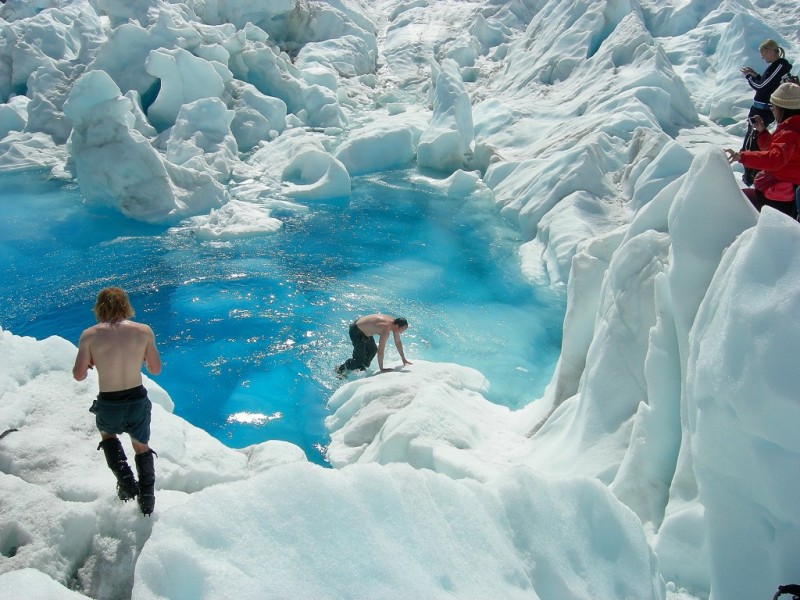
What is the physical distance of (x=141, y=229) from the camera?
12.0 meters

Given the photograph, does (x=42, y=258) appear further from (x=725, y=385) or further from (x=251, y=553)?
(x=725, y=385)

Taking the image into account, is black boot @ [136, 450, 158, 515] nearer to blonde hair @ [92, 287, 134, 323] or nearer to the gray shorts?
the gray shorts

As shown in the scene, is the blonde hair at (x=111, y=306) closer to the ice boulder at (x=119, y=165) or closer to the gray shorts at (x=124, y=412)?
the gray shorts at (x=124, y=412)

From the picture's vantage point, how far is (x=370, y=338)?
722cm

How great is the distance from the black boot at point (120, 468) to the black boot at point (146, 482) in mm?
81

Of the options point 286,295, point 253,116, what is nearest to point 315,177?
point 253,116

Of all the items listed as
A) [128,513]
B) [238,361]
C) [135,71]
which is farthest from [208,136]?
[128,513]

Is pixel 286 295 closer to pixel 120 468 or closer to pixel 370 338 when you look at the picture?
pixel 370 338

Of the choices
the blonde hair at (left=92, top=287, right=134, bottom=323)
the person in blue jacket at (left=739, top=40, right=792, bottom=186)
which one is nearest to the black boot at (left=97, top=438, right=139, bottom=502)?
the blonde hair at (left=92, top=287, right=134, bottom=323)

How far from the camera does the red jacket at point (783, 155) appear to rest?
372 centimetres

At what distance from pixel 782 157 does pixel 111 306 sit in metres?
3.80

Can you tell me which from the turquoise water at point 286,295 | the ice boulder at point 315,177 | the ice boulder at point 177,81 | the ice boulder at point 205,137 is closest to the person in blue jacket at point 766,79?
the turquoise water at point 286,295

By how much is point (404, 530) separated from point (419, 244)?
9086 millimetres

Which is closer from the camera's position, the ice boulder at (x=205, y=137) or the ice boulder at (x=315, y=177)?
the ice boulder at (x=315, y=177)
